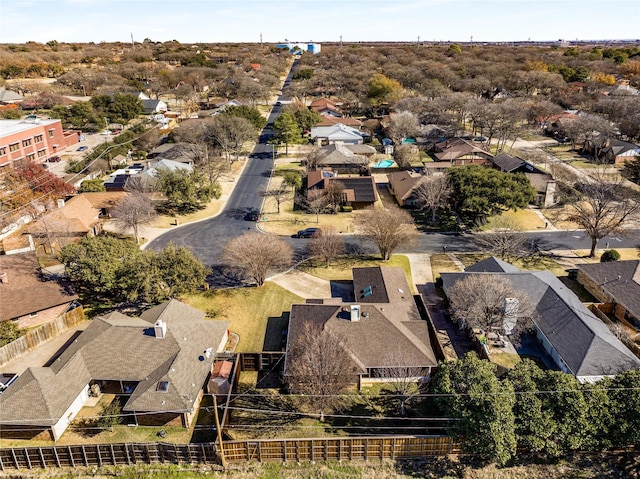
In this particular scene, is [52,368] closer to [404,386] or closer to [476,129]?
[404,386]

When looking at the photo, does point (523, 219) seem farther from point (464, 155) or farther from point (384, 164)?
point (384, 164)

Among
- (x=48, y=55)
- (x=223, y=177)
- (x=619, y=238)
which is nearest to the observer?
(x=619, y=238)

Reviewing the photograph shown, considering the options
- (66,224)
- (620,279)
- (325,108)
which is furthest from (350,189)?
(325,108)

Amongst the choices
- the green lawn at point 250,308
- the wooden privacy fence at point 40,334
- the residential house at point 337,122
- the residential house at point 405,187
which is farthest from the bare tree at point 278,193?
the residential house at point 337,122

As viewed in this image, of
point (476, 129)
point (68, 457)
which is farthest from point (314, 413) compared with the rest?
point (476, 129)

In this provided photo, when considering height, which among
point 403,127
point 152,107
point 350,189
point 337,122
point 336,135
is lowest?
point 350,189
